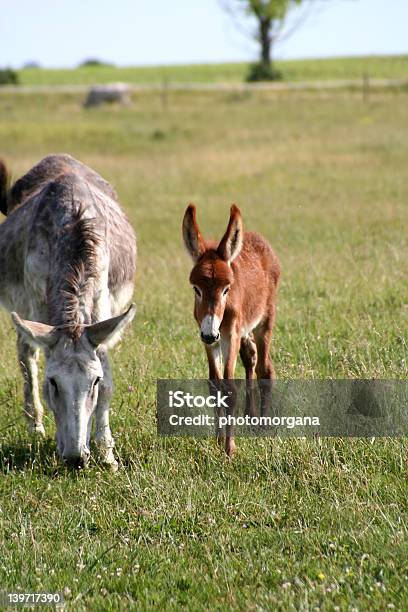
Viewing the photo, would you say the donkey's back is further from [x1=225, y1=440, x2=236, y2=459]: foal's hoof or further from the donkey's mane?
[x1=225, y1=440, x2=236, y2=459]: foal's hoof

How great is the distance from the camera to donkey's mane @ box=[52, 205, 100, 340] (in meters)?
5.86

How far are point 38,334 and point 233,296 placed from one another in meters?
1.42

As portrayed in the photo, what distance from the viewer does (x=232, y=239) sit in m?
6.22

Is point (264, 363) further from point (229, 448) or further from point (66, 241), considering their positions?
point (66, 241)

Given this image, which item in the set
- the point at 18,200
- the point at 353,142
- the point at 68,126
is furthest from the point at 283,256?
the point at 68,126

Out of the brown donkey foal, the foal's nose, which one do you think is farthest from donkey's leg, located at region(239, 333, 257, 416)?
the foal's nose

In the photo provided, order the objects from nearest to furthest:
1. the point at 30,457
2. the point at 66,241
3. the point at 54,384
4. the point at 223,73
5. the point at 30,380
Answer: the point at 54,384
the point at 30,457
the point at 66,241
the point at 30,380
the point at 223,73

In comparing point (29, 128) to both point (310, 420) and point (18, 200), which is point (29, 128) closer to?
point (18, 200)

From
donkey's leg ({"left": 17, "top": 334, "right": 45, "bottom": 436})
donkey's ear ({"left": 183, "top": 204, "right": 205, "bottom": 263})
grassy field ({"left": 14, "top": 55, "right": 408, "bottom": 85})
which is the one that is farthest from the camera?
grassy field ({"left": 14, "top": 55, "right": 408, "bottom": 85})

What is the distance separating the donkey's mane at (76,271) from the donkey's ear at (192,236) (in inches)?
25.7

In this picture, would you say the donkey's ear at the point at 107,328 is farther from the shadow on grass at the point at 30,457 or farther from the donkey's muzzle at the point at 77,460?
the shadow on grass at the point at 30,457

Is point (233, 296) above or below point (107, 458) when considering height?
above

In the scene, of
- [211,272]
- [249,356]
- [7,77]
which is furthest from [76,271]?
[7,77]

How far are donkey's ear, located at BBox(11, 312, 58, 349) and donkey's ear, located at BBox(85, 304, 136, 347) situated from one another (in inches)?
8.8
